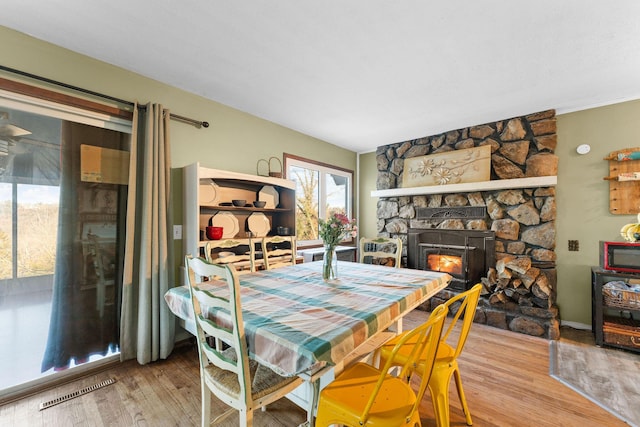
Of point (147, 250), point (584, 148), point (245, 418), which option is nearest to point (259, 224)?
point (147, 250)

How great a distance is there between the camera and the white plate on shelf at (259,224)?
10.4ft

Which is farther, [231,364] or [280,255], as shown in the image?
[280,255]

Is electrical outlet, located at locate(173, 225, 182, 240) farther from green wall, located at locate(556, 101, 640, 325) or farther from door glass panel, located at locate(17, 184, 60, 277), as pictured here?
green wall, located at locate(556, 101, 640, 325)

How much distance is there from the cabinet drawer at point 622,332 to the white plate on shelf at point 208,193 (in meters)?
4.00

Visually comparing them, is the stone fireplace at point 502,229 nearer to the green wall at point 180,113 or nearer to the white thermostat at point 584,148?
the white thermostat at point 584,148

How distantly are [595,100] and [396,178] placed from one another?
230 centimetres

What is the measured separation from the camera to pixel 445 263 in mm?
3781

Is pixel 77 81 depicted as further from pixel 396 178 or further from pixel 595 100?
pixel 595 100

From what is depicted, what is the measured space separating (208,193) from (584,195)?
4.06m

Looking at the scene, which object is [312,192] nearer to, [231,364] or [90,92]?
[90,92]

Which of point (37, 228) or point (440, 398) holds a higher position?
point (37, 228)

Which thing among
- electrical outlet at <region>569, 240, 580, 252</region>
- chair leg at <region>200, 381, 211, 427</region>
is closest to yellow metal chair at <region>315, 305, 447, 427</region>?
chair leg at <region>200, 381, 211, 427</region>

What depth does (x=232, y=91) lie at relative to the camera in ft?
8.84

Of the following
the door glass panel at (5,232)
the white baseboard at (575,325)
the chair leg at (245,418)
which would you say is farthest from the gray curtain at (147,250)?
the white baseboard at (575,325)
